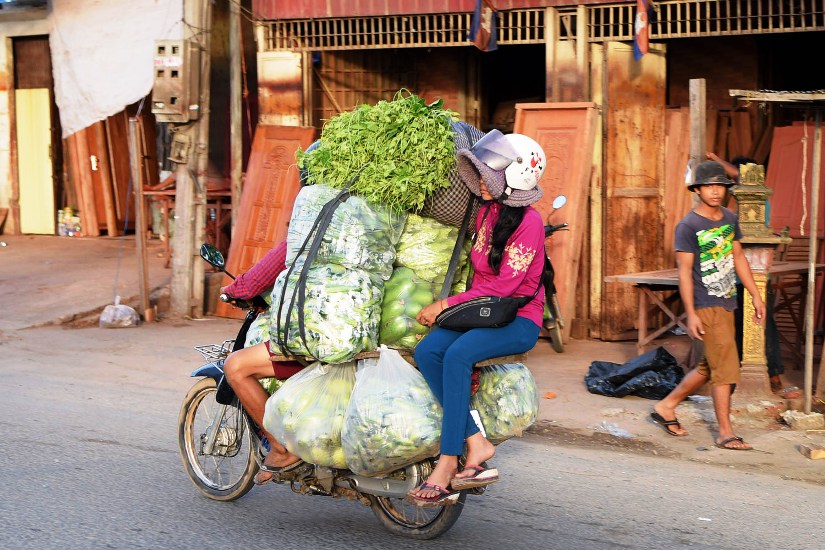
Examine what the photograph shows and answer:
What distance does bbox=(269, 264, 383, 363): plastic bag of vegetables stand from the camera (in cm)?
466

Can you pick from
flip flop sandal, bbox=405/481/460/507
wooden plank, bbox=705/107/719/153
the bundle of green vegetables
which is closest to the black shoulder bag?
the bundle of green vegetables

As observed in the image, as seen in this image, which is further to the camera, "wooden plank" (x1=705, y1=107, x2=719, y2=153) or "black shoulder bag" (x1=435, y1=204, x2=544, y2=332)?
"wooden plank" (x1=705, y1=107, x2=719, y2=153)

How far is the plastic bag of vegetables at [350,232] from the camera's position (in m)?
4.75

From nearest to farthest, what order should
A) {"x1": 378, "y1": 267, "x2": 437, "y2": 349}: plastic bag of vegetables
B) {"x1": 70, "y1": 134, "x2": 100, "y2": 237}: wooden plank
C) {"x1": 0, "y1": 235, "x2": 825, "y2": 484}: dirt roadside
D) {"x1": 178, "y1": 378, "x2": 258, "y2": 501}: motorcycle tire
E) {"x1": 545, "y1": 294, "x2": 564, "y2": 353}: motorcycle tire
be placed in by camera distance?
{"x1": 378, "y1": 267, "x2": 437, "y2": 349}: plastic bag of vegetables < {"x1": 178, "y1": 378, "x2": 258, "y2": 501}: motorcycle tire < {"x1": 0, "y1": 235, "x2": 825, "y2": 484}: dirt roadside < {"x1": 545, "y1": 294, "x2": 564, "y2": 353}: motorcycle tire < {"x1": 70, "y1": 134, "x2": 100, "y2": 237}: wooden plank

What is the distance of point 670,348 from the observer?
403 inches

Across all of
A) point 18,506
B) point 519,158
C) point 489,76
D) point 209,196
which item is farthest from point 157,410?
point 489,76

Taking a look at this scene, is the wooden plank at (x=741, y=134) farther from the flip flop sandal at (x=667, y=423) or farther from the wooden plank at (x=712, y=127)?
the flip flop sandal at (x=667, y=423)

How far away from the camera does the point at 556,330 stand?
9.84m

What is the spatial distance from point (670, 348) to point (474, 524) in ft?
18.1

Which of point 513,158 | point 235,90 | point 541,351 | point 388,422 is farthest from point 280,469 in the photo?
point 235,90

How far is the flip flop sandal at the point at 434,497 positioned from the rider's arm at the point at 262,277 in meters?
1.40

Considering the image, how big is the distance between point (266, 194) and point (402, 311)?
23.6ft

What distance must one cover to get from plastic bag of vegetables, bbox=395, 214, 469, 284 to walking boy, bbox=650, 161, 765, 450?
2.46m

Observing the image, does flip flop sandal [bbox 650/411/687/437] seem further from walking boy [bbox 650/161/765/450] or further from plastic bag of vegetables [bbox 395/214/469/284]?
plastic bag of vegetables [bbox 395/214/469/284]
